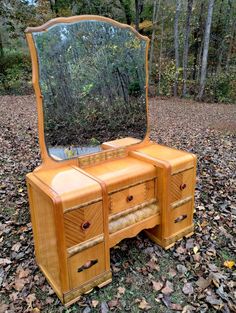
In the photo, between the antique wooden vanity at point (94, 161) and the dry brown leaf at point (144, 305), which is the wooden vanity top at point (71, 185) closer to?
the antique wooden vanity at point (94, 161)

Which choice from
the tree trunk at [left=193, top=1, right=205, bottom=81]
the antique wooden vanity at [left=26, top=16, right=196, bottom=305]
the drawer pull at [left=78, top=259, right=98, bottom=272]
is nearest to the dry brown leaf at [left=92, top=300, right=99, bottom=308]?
the antique wooden vanity at [left=26, top=16, right=196, bottom=305]

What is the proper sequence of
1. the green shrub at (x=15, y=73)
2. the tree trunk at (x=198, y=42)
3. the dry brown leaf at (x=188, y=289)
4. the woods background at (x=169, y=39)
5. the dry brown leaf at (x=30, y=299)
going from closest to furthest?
the dry brown leaf at (x=30, y=299) → the dry brown leaf at (x=188, y=289) → the woods background at (x=169, y=39) → the green shrub at (x=15, y=73) → the tree trunk at (x=198, y=42)

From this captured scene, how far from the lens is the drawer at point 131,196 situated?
2312mm

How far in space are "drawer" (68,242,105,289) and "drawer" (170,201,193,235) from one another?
2.81ft

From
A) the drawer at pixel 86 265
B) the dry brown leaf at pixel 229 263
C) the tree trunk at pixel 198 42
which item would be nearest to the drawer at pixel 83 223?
the drawer at pixel 86 265

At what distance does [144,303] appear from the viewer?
7.06 feet

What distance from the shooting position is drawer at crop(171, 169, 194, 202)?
2.55 meters

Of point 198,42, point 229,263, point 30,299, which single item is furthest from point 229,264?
point 198,42

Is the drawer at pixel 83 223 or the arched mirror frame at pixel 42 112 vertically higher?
the arched mirror frame at pixel 42 112

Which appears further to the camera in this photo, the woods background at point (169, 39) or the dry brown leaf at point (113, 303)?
the woods background at point (169, 39)

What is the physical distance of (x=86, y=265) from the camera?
2.10 m

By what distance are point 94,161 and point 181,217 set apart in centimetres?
106

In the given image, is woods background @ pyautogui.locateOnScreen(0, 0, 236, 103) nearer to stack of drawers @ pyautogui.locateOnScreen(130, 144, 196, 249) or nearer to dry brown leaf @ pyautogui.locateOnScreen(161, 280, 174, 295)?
stack of drawers @ pyautogui.locateOnScreen(130, 144, 196, 249)

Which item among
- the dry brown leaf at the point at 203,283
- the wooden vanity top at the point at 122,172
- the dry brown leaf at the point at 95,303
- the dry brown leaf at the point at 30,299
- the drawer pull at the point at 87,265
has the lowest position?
the dry brown leaf at the point at 203,283
